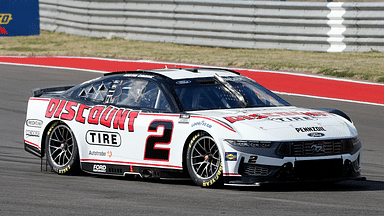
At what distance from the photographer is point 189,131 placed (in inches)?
285

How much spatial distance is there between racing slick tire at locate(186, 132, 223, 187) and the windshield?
1.89 ft

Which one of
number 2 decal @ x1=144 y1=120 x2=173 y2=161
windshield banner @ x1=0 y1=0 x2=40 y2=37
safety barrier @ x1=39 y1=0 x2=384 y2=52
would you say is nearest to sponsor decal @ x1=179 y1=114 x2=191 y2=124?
number 2 decal @ x1=144 y1=120 x2=173 y2=161

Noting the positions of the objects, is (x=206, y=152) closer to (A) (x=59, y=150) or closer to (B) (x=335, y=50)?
Answer: (A) (x=59, y=150)

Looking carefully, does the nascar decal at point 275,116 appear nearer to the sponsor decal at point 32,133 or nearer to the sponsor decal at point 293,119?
the sponsor decal at point 293,119

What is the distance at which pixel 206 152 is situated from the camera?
711cm

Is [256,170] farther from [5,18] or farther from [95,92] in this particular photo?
[5,18]

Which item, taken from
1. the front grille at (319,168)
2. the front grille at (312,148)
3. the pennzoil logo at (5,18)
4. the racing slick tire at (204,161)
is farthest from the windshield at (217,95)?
the pennzoil logo at (5,18)

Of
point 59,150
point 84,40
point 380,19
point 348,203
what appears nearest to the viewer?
point 348,203

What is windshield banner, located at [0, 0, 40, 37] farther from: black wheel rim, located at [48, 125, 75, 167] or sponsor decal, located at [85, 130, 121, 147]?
sponsor decal, located at [85, 130, 121, 147]

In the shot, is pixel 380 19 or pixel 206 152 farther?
pixel 380 19

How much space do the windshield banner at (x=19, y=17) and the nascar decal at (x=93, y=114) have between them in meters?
17.1

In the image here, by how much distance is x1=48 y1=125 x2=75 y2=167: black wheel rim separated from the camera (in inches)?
332

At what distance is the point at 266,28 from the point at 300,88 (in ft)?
16.7

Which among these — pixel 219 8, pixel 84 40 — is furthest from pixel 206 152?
pixel 84 40
